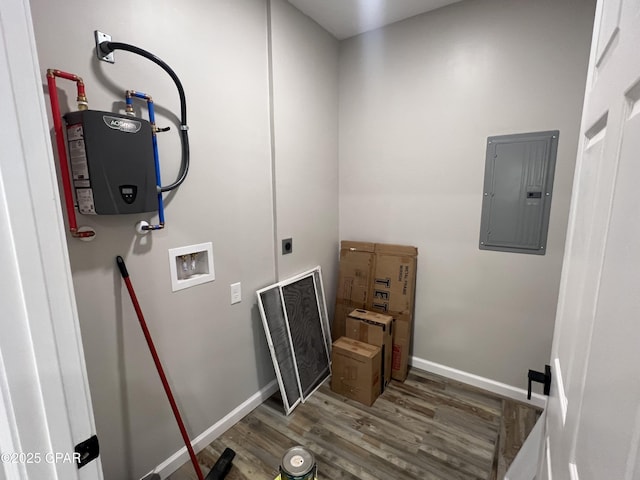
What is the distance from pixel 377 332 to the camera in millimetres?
2234

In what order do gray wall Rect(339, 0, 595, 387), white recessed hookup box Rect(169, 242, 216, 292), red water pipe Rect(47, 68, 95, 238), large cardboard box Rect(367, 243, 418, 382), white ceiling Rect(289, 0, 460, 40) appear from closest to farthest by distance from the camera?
red water pipe Rect(47, 68, 95, 238) → white recessed hookup box Rect(169, 242, 216, 292) → gray wall Rect(339, 0, 595, 387) → white ceiling Rect(289, 0, 460, 40) → large cardboard box Rect(367, 243, 418, 382)

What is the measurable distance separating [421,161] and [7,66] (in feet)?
7.47

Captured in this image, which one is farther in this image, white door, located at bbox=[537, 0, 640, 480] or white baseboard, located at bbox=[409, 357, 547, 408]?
white baseboard, located at bbox=[409, 357, 547, 408]

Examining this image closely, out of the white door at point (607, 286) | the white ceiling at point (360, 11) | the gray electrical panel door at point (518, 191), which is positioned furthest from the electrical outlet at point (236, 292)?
the white ceiling at point (360, 11)

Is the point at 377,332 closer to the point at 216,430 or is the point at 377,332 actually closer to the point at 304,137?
the point at 216,430

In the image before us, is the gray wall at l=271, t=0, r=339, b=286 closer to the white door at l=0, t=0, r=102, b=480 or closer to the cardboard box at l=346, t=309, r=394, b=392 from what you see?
the cardboard box at l=346, t=309, r=394, b=392

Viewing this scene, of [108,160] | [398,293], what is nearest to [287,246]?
[398,293]

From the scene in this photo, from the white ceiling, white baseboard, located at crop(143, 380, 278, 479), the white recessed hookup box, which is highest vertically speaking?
the white ceiling

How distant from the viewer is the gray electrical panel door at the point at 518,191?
1.87 meters

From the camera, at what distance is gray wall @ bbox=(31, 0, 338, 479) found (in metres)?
1.22

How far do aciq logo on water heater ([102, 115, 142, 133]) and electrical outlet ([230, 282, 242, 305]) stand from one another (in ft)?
3.38

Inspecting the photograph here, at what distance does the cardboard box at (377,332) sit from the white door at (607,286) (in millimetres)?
1494

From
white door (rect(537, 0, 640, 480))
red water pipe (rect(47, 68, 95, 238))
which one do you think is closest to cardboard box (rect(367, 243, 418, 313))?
white door (rect(537, 0, 640, 480))

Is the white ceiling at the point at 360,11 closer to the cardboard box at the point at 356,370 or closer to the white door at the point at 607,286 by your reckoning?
the white door at the point at 607,286
